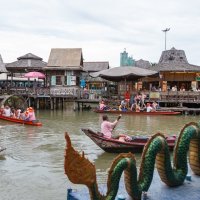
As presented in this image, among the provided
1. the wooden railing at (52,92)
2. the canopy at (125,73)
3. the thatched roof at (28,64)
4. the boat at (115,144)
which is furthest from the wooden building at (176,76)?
the boat at (115,144)

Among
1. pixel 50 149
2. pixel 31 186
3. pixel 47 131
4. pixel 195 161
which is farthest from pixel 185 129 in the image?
pixel 47 131

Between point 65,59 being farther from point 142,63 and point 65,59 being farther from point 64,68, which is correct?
point 142,63

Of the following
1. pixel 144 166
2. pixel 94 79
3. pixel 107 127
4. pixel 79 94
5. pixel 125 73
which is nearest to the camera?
pixel 144 166

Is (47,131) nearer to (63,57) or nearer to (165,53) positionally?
(63,57)

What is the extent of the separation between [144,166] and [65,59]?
34.6 metres

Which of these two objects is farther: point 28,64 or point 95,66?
point 95,66

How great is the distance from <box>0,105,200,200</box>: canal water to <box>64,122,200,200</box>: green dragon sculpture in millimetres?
3213

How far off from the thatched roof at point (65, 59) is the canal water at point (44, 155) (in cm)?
1508

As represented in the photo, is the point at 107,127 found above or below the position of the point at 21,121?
above

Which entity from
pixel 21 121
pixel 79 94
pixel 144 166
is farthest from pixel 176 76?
pixel 144 166

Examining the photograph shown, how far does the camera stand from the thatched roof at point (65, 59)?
39.8 meters

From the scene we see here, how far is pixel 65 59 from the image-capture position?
40406mm

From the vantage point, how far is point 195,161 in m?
7.50

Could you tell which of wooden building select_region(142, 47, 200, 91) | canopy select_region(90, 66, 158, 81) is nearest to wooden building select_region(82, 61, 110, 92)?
wooden building select_region(142, 47, 200, 91)
